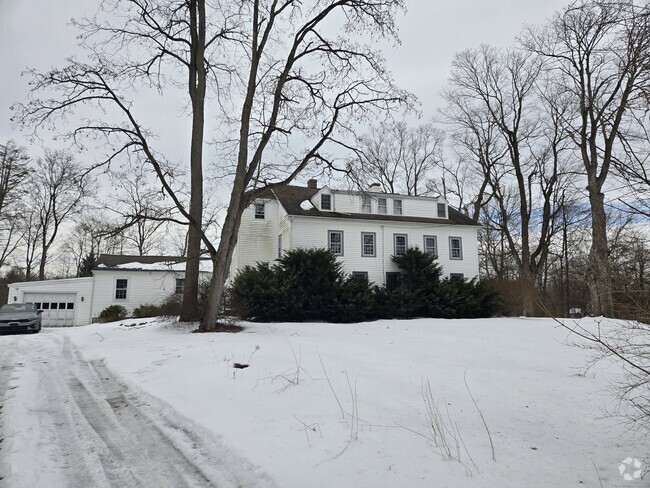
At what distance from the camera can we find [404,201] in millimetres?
27000

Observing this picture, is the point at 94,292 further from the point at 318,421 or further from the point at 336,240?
the point at 318,421

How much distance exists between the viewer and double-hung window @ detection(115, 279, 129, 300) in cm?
2770

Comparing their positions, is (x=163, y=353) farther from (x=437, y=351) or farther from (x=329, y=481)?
(x=329, y=481)

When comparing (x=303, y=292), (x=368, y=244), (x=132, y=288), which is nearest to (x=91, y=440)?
(x=303, y=292)

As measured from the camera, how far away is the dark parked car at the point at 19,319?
53.1 ft

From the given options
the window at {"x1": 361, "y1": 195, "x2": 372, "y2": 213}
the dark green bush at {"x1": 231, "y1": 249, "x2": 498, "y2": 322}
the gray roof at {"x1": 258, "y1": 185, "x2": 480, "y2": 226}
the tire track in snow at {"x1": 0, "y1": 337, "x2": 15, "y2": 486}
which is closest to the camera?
the tire track in snow at {"x1": 0, "y1": 337, "x2": 15, "y2": 486}

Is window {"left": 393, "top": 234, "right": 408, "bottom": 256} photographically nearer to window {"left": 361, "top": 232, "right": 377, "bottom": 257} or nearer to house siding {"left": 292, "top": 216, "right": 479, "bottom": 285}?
house siding {"left": 292, "top": 216, "right": 479, "bottom": 285}

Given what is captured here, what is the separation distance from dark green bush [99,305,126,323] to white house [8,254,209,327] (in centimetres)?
173

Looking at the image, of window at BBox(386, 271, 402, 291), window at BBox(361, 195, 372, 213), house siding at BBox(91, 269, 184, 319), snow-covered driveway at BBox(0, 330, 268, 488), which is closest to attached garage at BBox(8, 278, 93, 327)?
house siding at BBox(91, 269, 184, 319)

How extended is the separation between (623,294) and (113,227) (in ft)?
45.6

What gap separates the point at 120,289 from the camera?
27.8 m

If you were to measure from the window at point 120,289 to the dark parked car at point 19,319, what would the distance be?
9.99 meters

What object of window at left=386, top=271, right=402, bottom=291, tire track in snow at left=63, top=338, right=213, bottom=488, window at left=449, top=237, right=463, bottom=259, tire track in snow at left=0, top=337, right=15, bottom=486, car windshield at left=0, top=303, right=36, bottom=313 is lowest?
tire track in snow at left=63, top=338, right=213, bottom=488

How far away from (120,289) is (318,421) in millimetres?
27268
